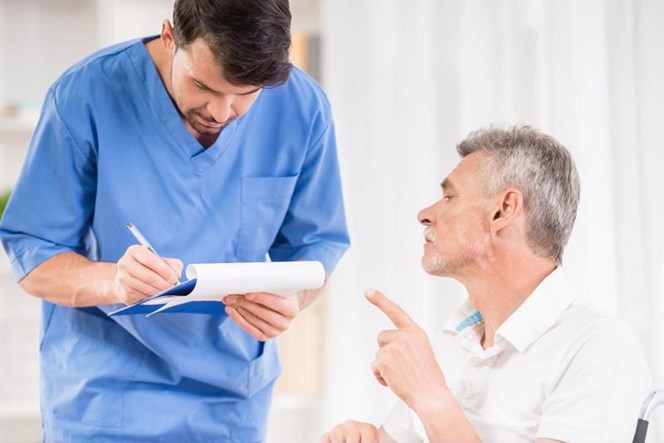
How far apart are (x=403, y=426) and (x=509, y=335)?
33 centimetres

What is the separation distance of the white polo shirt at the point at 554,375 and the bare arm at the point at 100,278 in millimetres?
581

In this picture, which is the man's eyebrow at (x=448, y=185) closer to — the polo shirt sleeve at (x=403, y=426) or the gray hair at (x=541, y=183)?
the gray hair at (x=541, y=183)

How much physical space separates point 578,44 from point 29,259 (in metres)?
1.40

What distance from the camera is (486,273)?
153 centimetres

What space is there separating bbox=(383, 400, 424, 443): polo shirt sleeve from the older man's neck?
0.23 m

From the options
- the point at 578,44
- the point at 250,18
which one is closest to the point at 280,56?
the point at 250,18

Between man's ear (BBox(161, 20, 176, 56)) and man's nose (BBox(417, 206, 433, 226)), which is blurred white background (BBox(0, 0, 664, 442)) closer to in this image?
man's nose (BBox(417, 206, 433, 226))

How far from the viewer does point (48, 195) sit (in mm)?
1535

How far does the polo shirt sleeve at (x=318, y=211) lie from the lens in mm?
1726

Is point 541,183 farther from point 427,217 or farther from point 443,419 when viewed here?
point 443,419

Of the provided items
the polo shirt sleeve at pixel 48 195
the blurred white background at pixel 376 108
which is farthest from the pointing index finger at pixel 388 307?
the blurred white background at pixel 376 108

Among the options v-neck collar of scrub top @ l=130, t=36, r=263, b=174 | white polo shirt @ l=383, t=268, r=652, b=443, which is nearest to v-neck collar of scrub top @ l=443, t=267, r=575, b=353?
white polo shirt @ l=383, t=268, r=652, b=443

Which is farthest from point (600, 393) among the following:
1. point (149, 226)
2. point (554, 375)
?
point (149, 226)

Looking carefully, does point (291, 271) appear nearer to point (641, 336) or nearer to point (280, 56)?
point (280, 56)
